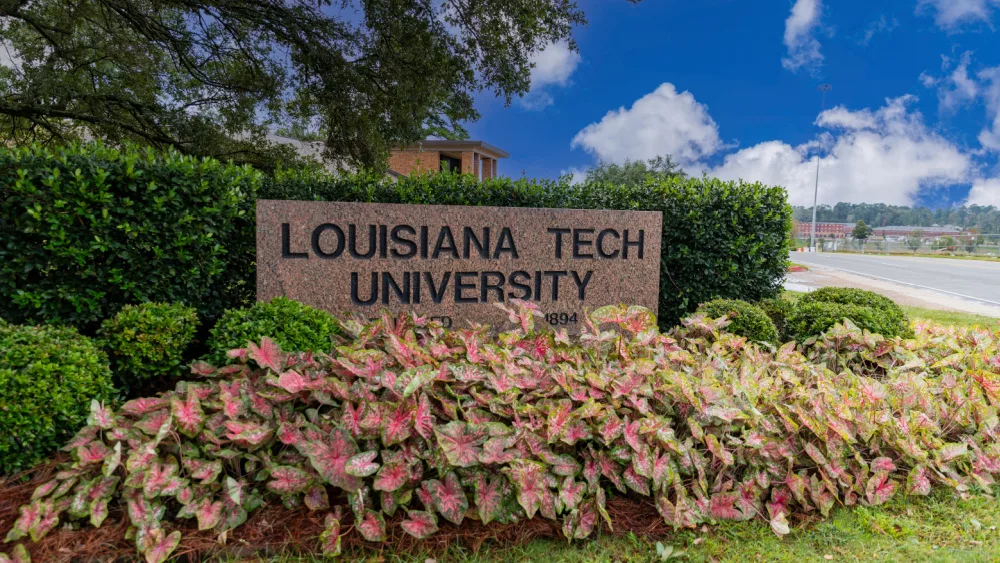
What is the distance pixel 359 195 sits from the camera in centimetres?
575

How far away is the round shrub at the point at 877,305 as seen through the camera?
5.27 m

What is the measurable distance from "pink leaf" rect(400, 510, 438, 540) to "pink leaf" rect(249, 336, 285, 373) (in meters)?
1.10

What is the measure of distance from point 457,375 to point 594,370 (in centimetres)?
93

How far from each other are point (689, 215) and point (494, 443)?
434 cm

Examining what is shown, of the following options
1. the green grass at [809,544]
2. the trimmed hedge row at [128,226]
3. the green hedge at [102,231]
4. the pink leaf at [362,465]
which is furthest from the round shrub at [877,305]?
the green hedge at [102,231]

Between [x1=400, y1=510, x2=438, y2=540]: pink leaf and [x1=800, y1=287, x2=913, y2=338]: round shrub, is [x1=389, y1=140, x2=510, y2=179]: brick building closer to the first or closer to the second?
[x1=800, y1=287, x2=913, y2=338]: round shrub

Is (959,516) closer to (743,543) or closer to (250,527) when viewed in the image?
(743,543)

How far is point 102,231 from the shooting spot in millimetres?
4062

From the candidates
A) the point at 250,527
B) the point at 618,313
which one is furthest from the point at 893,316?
the point at 250,527

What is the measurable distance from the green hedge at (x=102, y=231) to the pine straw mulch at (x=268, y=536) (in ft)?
6.08

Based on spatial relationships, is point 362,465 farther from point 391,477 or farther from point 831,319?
point 831,319

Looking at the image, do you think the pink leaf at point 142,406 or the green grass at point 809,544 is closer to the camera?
the green grass at point 809,544

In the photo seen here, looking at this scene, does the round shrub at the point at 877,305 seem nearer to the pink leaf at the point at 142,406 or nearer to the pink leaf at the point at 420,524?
the pink leaf at the point at 420,524

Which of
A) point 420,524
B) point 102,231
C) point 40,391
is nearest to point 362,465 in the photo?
point 420,524
